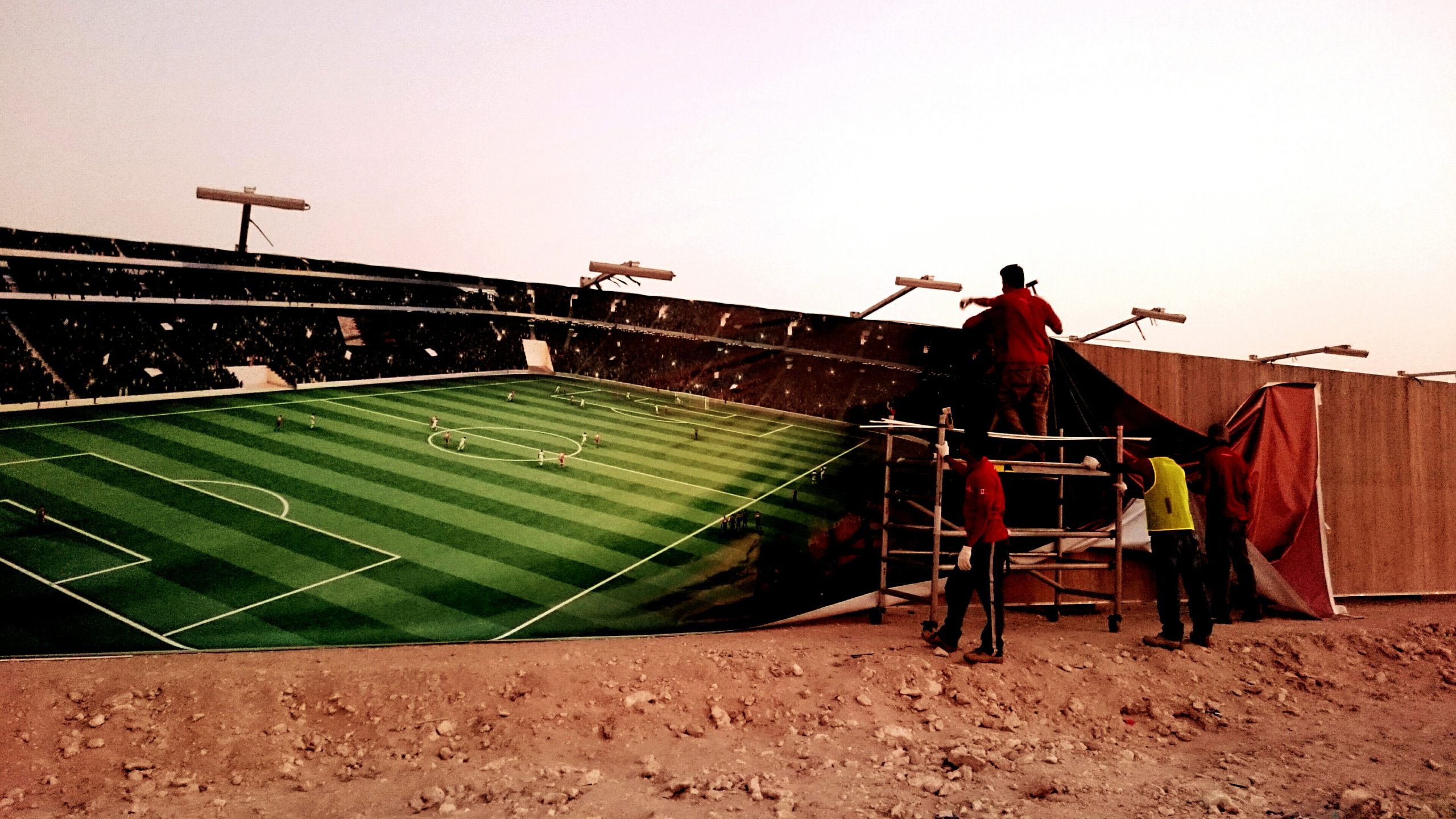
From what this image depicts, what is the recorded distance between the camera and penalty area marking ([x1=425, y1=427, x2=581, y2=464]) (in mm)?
5348

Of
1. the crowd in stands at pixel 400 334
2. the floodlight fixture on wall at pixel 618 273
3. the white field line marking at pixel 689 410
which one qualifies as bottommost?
the white field line marking at pixel 689 410

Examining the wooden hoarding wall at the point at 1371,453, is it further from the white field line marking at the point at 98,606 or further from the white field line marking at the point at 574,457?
the white field line marking at the point at 98,606

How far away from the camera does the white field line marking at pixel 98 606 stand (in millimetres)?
4055

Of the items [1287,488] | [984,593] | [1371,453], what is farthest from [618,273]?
[1371,453]

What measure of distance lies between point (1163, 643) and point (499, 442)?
4.88 meters

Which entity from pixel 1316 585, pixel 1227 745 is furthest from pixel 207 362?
pixel 1316 585

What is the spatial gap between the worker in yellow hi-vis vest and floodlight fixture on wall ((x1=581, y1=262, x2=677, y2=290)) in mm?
3805

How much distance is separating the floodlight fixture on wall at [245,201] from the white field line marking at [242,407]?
0.95 meters

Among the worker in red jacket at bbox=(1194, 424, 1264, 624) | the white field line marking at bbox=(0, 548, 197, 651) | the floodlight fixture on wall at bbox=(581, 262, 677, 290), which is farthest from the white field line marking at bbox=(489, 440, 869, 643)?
the worker in red jacket at bbox=(1194, 424, 1264, 624)

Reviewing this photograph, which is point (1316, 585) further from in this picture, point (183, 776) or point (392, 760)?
point (183, 776)

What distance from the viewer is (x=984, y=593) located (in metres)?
5.21

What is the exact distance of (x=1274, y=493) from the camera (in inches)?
293

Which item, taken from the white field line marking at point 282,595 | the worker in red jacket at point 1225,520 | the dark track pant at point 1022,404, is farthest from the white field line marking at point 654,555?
the worker in red jacket at point 1225,520

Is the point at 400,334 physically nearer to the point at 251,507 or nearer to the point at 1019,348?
the point at 251,507
